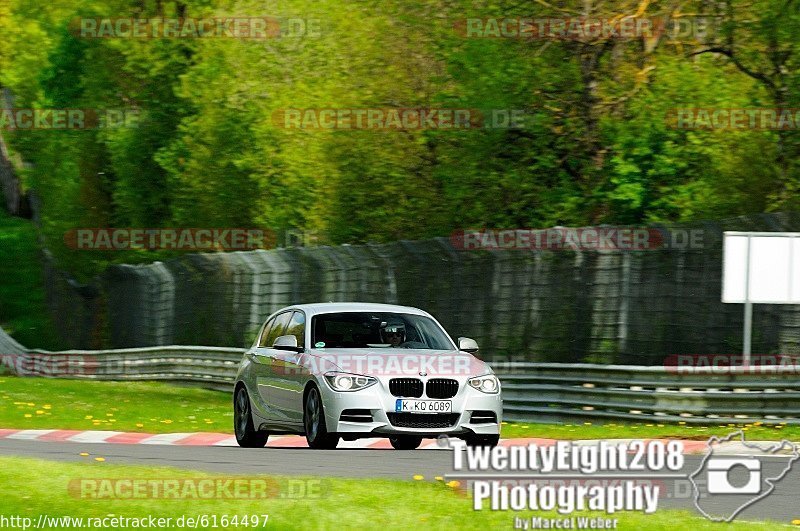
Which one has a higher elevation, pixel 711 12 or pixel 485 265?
pixel 711 12

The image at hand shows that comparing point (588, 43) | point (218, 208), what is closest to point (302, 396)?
point (588, 43)

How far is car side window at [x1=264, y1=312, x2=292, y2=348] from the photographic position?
18016 millimetres

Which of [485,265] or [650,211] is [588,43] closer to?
[650,211]

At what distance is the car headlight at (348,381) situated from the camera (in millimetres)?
15789

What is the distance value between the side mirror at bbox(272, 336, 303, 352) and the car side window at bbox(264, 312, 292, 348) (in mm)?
1236

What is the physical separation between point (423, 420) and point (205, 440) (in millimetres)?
4007

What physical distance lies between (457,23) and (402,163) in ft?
13.2

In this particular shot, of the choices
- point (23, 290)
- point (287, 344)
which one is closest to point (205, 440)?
point (287, 344)

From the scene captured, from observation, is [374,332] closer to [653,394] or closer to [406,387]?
[406,387]

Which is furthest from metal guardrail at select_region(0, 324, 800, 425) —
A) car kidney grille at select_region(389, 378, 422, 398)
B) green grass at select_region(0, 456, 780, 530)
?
green grass at select_region(0, 456, 780, 530)

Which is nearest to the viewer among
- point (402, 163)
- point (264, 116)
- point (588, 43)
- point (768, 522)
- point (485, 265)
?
point (768, 522)

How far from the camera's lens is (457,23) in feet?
117

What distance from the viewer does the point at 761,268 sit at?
2117 centimetres

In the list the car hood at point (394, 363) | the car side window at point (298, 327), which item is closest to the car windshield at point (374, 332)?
the car side window at point (298, 327)
